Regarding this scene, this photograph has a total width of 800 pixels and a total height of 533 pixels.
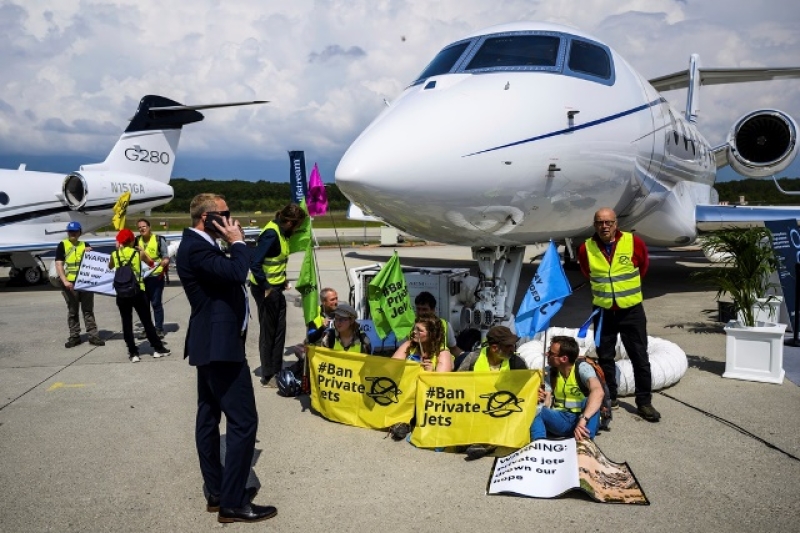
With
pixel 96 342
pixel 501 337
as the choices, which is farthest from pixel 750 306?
pixel 96 342

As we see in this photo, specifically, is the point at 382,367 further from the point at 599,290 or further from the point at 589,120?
the point at 589,120

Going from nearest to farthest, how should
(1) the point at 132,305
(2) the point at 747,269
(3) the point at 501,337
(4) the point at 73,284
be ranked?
(3) the point at 501,337, (2) the point at 747,269, (1) the point at 132,305, (4) the point at 73,284

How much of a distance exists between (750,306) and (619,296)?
2.20 meters

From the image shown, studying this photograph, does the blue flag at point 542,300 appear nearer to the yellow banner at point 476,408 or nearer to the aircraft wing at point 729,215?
the yellow banner at point 476,408

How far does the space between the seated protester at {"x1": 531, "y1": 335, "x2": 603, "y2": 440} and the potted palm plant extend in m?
2.64

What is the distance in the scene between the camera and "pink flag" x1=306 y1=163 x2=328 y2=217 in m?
7.85

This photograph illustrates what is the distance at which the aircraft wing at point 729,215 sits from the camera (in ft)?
37.4

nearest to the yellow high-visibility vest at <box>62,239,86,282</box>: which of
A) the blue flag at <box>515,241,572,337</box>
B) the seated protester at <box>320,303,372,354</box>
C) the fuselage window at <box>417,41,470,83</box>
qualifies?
the seated protester at <box>320,303,372,354</box>

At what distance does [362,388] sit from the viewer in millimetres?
5430

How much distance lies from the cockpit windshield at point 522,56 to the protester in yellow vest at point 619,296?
171cm

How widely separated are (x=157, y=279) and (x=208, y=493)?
19.0 ft

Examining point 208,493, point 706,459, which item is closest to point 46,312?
point 208,493

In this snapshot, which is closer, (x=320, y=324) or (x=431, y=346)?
(x=431, y=346)

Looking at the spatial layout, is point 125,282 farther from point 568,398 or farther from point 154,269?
point 568,398
